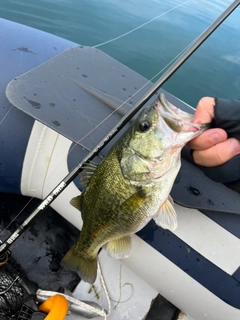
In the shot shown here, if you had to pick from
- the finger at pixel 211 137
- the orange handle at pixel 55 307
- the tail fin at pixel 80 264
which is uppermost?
the finger at pixel 211 137

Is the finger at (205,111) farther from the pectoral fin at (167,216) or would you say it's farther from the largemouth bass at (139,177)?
the pectoral fin at (167,216)

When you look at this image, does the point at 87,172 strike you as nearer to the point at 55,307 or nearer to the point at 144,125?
the point at 144,125

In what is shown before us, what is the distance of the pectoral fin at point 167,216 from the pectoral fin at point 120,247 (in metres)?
0.29

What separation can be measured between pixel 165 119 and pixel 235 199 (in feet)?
2.37

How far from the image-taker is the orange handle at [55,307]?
5.86ft

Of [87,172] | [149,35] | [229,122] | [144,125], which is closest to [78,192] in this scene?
[87,172]

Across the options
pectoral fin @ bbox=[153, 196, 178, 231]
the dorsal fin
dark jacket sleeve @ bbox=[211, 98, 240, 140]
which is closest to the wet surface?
the dorsal fin

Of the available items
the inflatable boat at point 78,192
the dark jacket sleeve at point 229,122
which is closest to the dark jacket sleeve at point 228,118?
the dark jacket sleeve at point 229,122

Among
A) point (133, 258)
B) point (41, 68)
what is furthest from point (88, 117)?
point (133, 258)

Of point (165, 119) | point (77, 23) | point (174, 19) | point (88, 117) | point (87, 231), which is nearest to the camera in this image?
point (165, 119)

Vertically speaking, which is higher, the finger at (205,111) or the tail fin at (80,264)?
the finger at (205,111)

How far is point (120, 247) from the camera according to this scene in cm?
175

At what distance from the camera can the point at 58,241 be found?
2.52m

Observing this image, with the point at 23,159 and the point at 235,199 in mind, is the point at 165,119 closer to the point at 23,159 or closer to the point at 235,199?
the point at 235,199
